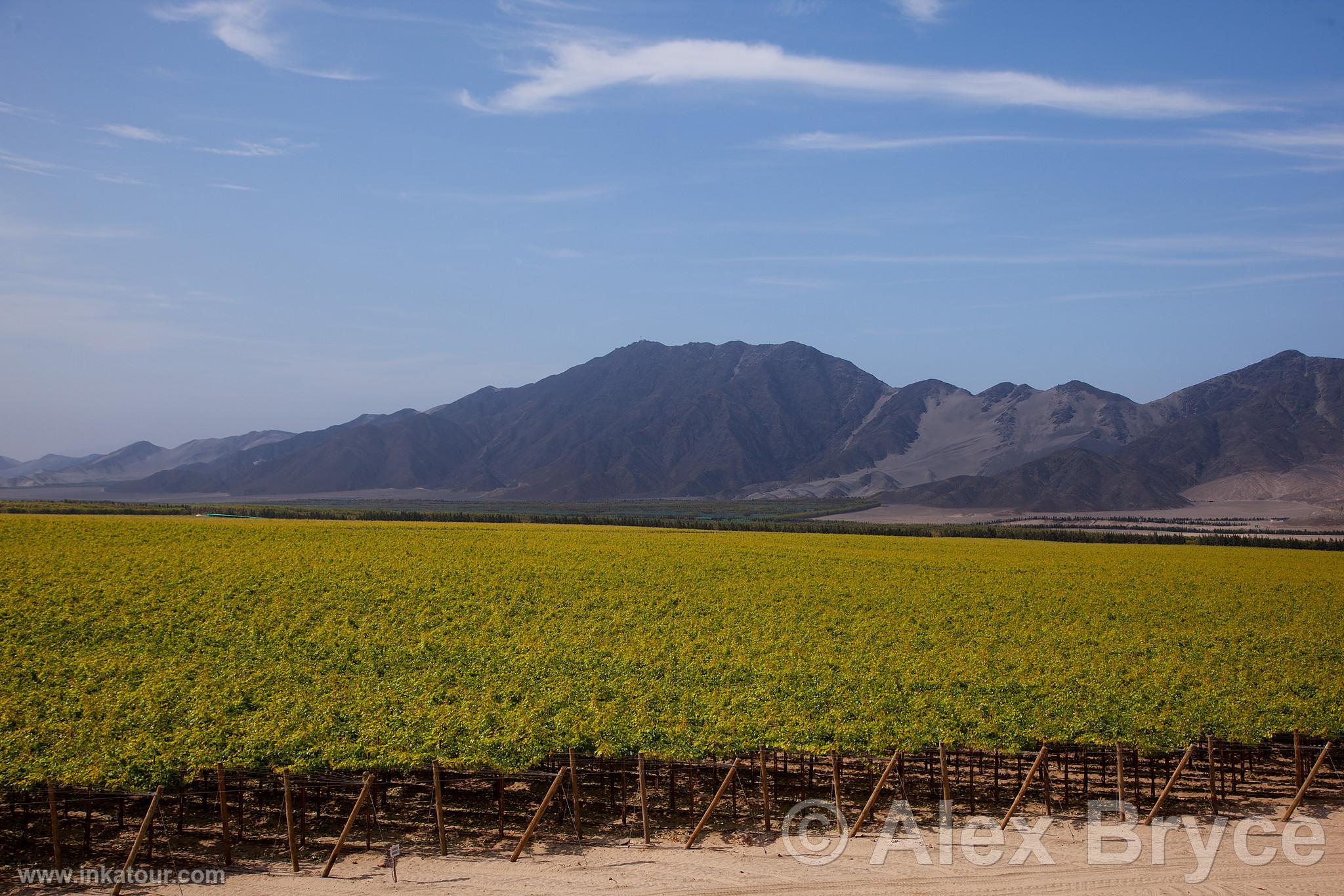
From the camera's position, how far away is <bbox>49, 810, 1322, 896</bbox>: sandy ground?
20.2 m

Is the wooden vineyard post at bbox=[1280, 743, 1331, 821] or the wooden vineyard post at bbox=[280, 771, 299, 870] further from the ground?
the wooden vineyard post at bbox=[280, 771, 299, 870]

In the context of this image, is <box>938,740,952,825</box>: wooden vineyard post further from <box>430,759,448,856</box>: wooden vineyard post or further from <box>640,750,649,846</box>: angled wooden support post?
<box>430,759,448,856</box>: wooden vineyard post

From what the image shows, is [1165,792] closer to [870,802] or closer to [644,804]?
[870,802]

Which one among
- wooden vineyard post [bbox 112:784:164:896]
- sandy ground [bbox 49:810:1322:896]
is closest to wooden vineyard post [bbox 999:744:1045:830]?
sandy ground [bbox 49:810:1322:896]

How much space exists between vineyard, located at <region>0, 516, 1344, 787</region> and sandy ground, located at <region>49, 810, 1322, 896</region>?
2464 millimetres

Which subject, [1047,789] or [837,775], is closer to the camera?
[837,775]

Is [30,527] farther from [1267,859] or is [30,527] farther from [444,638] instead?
[1267,859]

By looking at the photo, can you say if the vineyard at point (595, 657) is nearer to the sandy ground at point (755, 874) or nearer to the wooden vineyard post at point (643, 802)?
the wooden vineyard post at point (643, 802)

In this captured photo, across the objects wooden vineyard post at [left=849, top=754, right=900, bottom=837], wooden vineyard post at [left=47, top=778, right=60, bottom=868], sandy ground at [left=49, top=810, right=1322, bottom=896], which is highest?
wooden vineyard post at [left=47, top=778, right=60, bottom=868]

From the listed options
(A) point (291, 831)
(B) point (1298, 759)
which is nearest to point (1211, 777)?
(B) point (1298, 759)

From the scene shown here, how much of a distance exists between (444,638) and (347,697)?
8.79 meters

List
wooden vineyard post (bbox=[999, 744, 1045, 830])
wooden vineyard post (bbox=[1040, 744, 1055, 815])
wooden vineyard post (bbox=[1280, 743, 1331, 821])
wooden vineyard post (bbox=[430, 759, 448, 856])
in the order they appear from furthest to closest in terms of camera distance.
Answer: wooden vineyard post (bbox=[1040, 744, 1055, 815]), wooden vineyard post (bbox=[1280, 743, 1331, 821]), wooden vineyard post (bbox=[999, 744, 1045, 830]), wooden vineyard post (bbox=[430, 759, 448, 856])

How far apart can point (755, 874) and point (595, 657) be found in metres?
12.5

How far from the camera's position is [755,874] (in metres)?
20.9
